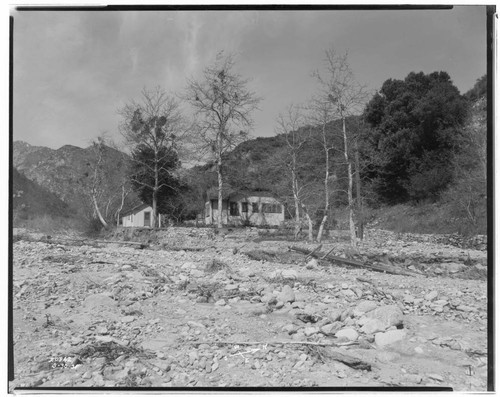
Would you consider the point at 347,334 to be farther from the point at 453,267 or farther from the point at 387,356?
the point at 453,267

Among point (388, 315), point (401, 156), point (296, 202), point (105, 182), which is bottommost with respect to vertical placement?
point (388, 315)

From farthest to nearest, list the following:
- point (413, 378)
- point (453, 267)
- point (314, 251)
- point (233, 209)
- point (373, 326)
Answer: point (233, 209) < point (314, 251) < point (453, 267) < point (373, 326) < point (413, 378)

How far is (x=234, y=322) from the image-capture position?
11.2 feet

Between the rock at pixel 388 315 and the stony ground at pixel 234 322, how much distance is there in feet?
0.04

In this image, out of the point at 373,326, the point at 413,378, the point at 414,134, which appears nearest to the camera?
the point at 413,378

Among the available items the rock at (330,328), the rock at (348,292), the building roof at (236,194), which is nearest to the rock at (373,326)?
the rock at (330,328)

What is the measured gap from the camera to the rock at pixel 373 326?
3.19 meters

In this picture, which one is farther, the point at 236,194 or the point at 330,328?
the point at 236,194

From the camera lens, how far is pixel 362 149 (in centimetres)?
538

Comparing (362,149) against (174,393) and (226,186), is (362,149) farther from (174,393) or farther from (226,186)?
(174,393)

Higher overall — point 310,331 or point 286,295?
point 286,295

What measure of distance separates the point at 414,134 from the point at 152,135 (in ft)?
11.1

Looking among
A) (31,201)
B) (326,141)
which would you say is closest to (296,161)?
(326,141)

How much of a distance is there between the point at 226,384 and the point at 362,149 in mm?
3794
